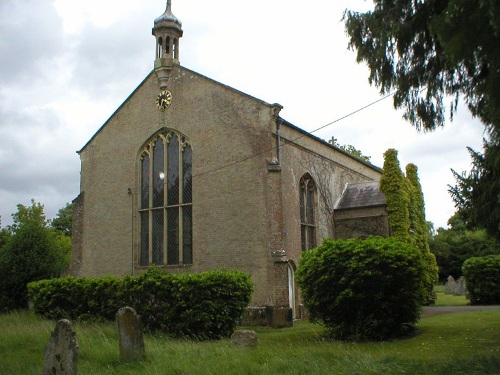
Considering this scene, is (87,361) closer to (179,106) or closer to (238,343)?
(238,343)

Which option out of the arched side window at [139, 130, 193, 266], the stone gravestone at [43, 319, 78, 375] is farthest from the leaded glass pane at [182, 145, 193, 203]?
the stone gravestone at [43, 319, 78, 375]

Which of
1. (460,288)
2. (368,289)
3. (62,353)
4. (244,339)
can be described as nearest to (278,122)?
(368,289)

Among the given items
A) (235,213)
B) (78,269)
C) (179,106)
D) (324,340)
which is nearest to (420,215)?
(235,213)

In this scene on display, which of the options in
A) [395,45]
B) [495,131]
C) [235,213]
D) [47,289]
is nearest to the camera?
[495,131]

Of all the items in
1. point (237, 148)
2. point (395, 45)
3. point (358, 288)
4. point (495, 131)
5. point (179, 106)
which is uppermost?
point (179, 106)

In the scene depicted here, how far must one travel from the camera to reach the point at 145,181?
24.2 m

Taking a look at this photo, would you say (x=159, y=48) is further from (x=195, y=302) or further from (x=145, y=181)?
A: (x=195, y=302)

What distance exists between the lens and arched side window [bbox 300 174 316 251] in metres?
23.0

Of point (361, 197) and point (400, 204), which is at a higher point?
point (361, 197)

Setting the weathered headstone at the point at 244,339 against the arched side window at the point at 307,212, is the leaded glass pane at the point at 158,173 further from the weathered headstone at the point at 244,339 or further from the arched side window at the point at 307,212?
the weathered headstone at the point at 244,339

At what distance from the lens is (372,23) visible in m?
8.84

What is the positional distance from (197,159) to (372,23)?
45.8 feet

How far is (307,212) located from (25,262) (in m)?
14.1

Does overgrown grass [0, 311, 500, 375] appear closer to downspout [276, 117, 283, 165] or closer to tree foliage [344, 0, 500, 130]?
tree foliage [344, 0, 500, 130]
